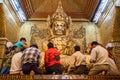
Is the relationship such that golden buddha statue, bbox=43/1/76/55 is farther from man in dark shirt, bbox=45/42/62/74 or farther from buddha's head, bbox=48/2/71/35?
man in dark shirt, bbox=45/42/62/74

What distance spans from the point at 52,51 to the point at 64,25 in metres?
3.28

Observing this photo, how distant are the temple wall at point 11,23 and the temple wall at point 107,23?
11.2ft

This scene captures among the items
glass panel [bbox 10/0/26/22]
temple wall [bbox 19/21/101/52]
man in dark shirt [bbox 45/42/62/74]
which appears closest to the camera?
man in dark shirt [bbox 45/42/62/74]

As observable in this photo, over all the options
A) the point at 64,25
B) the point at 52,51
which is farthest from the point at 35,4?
the point at 52,51

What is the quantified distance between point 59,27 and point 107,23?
1.79 metres

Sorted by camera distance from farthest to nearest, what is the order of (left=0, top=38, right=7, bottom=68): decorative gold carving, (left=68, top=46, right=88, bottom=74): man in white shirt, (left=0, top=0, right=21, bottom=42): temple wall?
1. (left=0, top=0, right=21, bottom=42): temple wall
2. (left=0, top=38, right=7, bottom=68): decorative gold carving
3. (left=68, top=46, right=88, bottom=74): man in white shirt

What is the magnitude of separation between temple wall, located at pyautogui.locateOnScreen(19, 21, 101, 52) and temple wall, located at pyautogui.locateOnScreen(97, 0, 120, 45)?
0.40 meters

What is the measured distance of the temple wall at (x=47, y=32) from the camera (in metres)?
9.74

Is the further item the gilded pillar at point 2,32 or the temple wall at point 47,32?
the temple wall at point 47,32

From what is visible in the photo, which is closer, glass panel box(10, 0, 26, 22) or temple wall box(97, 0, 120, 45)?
temple wall box(97, 0, 120, 45)

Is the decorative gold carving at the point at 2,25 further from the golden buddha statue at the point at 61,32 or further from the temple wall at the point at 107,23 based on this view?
the temple wall at the point at 107,23

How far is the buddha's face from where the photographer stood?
8914 millimetres

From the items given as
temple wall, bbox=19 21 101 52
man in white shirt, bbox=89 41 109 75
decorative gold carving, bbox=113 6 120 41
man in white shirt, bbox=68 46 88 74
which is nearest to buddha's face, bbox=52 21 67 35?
temple wall, bbox=19 21 101 52

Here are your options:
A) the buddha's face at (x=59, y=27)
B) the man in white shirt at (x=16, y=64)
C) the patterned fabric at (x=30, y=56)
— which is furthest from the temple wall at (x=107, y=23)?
the man in white shirt at (x=16, y=64)
